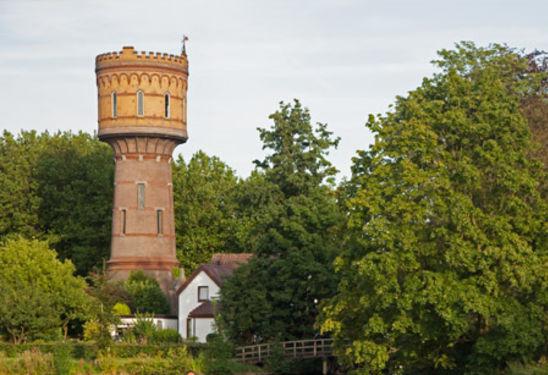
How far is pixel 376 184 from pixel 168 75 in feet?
115

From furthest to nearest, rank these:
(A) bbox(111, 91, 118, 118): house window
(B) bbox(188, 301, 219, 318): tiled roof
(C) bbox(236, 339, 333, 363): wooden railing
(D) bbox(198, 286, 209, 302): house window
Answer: (D) bbox(198, 286, 209, 302): house window
(A) bbox(111, 91, 118, 118): house window
(B) bbox(188, 301, 219, 318): tiled roof
(C) bbox(236, 339, 333, 363): wooden railing

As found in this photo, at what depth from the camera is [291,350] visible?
58.4 meters

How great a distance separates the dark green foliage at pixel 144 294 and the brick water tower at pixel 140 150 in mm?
556

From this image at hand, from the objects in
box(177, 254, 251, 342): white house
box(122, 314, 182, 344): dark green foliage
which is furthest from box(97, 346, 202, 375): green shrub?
box(177, 254, 251, 342): white house

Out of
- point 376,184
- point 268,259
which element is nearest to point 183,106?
point 268,259

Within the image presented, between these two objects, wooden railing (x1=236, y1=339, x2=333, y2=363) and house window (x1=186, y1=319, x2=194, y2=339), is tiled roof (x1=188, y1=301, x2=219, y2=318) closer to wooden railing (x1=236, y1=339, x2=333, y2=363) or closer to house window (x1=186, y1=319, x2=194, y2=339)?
house window (x1=186, y1=319, x2=194, y2=339)

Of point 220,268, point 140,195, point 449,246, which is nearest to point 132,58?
point 140,195

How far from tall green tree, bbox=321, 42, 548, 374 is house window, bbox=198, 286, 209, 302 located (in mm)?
32140

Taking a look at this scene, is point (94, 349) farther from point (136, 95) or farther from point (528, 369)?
point (528, 369)

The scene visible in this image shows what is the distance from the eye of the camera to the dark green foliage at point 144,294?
72.4m

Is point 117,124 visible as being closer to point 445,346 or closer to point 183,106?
point 183,106

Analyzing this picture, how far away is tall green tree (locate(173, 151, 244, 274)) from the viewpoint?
89.8 meters

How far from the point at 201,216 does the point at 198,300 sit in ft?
51.3

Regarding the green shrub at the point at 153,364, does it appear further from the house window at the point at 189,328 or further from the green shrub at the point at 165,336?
the house window at the point at 189,328
